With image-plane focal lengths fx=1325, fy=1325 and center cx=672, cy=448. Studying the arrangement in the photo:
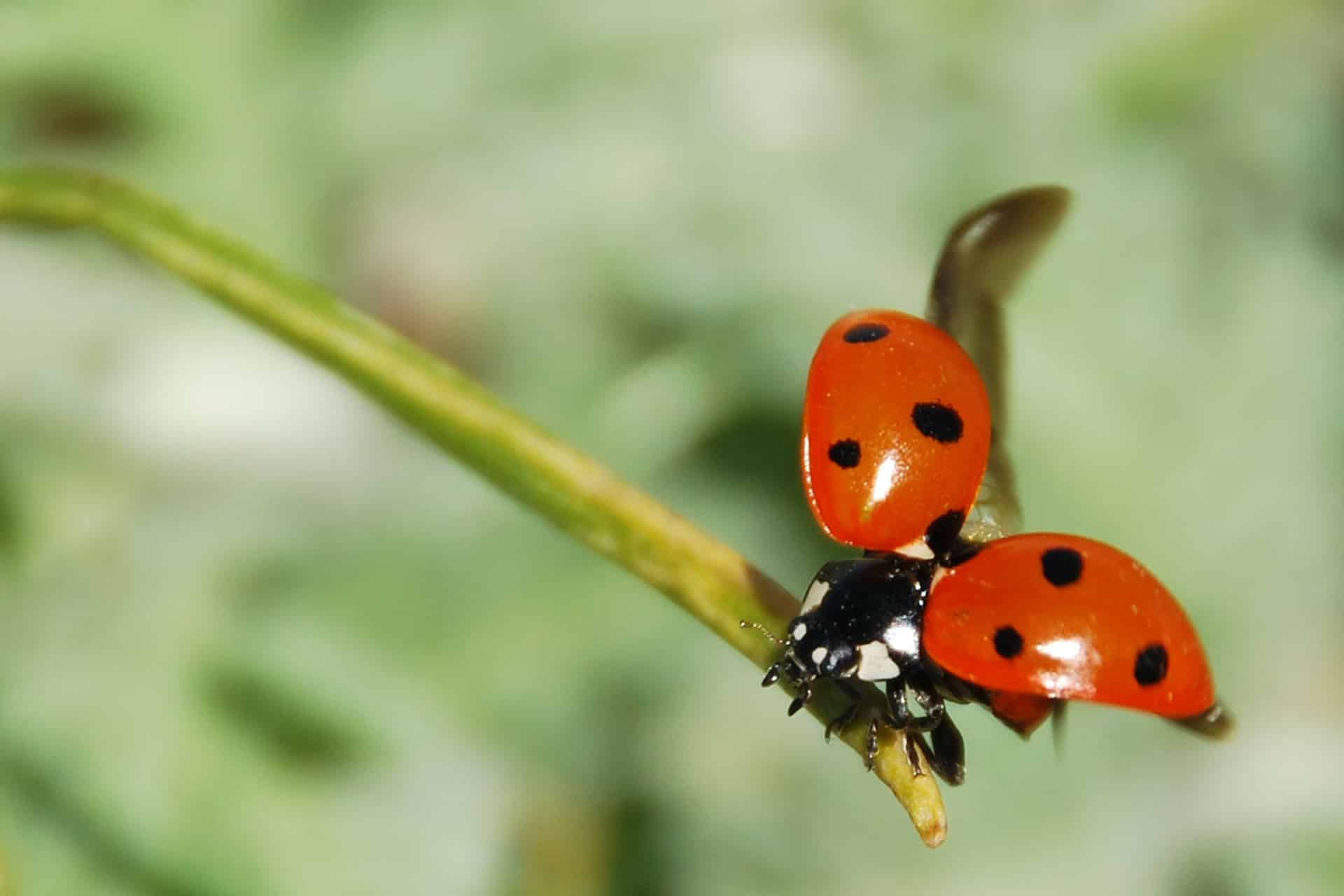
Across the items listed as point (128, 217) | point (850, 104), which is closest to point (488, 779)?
point (128, 217)

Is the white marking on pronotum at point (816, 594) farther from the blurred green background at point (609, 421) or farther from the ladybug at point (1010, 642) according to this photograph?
the blurred green background at point (609, 421)

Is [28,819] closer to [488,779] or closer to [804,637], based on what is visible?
[488,779]

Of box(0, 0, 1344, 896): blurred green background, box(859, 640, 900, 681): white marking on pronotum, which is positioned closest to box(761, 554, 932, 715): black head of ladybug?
box(859, 640, 900, 681): white marking on pronotum

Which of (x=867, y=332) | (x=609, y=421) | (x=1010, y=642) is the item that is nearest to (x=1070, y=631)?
(x=1010, y=642)

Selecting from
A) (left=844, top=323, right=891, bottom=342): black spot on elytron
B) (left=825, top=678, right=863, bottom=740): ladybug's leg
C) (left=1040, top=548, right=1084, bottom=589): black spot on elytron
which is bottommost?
(left=825, top=678, right=863, bottom=740): ladybug's leg

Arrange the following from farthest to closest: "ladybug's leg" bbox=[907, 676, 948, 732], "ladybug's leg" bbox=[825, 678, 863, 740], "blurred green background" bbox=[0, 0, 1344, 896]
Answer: "blurred green background" bbox=[0, 0, 1344, 896] < "ladybug's leg" bbox=[907, 676, 948, 732] < "ladybug's leg" bbox=[825, 678, 863, 740]

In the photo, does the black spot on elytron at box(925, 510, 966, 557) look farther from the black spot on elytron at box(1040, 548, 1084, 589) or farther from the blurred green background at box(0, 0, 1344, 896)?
the blurred green background at box(0, 0, 1344, 896)
